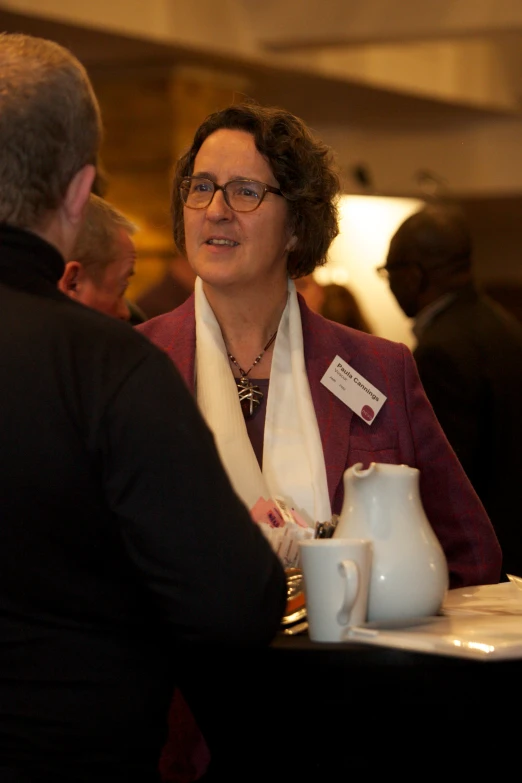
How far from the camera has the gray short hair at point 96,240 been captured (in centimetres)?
315

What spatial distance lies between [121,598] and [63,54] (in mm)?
699

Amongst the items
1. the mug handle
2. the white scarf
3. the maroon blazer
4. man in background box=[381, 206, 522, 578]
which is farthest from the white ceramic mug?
man in background box=[381, 206, 522, 578]

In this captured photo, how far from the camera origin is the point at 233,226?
2.74 meters

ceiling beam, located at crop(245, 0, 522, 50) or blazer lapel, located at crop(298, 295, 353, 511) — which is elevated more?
ceiling beam, located at crop(245, 0, 522, 50)

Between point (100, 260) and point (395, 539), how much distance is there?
159 centimetres

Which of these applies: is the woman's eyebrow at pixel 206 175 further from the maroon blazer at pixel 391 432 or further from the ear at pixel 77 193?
the ear at pixel 77 193

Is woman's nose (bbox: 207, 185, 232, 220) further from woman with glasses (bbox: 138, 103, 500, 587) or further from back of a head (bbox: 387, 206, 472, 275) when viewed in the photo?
back of a head (bbox: 387, 206, 472, 275)

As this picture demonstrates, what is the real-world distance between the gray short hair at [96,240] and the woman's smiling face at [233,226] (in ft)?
1.47

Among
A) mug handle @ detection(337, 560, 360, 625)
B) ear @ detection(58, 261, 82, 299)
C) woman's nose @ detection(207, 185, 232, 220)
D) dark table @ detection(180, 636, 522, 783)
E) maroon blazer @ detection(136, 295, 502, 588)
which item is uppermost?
woman's nose @ detection(207, 185, 232, 220)

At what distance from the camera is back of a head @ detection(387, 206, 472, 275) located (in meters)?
4.60

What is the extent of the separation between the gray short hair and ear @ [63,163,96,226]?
1548 mm

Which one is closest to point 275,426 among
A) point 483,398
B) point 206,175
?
point 206,175

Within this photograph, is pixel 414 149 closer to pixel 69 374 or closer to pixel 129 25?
pixel 129 25

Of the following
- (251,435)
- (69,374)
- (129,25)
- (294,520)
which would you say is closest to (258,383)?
(251,435)
